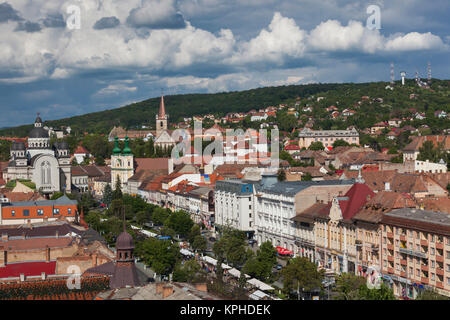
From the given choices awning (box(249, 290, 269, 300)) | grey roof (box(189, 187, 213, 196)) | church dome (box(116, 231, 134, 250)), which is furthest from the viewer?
grey roof (box(189, 187, 213, 196))

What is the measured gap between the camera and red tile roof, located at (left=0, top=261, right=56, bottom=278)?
5900 cm

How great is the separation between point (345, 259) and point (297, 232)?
13.4m

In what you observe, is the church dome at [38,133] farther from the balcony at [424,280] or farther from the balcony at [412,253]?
the balcony at [424,280]

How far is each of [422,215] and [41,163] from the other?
387ft

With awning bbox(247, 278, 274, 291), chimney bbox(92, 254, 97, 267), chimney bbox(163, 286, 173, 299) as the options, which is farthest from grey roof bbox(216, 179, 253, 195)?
chimney bbox(163, 286, 173, 299)

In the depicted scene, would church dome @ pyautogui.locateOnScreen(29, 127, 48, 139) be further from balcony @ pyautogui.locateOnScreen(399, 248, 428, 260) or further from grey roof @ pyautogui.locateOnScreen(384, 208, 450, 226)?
balcony @ pyautogui.locateOnScreen(399, 248, 428, 260)

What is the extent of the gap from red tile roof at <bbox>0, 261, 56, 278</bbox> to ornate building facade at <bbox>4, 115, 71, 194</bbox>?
98398mm

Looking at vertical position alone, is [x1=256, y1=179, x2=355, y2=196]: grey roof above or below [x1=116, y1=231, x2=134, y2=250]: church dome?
below

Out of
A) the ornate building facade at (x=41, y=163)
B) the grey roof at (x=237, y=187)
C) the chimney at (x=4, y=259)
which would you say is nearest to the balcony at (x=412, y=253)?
the chimney at (x=4, y=259)

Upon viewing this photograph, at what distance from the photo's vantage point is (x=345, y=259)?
69250 mm

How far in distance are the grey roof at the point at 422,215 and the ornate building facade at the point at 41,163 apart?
10845cm
